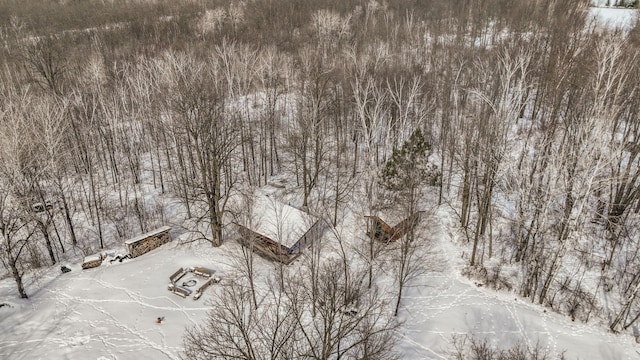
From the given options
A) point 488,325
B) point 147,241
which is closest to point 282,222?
point 147,241

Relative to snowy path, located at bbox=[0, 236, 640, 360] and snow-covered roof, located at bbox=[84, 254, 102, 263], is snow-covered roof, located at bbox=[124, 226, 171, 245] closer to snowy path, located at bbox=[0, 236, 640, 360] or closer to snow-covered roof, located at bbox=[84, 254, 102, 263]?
snowy path, located at bbox=[0, 236, 640, 360]

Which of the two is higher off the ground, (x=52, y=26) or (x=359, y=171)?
(x=52, y=26)

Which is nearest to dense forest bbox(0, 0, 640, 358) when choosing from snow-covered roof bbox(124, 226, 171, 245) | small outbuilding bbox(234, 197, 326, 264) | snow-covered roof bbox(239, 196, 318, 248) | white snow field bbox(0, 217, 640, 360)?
white snow field bbox(0, 217, 640, 360)

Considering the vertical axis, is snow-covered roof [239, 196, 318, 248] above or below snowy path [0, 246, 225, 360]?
above

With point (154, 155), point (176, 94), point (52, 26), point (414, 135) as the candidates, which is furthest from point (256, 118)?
point (52, 26)

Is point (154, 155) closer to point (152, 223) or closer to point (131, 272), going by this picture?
point (152, 223)

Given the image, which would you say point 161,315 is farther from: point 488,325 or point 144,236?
point 488,325
